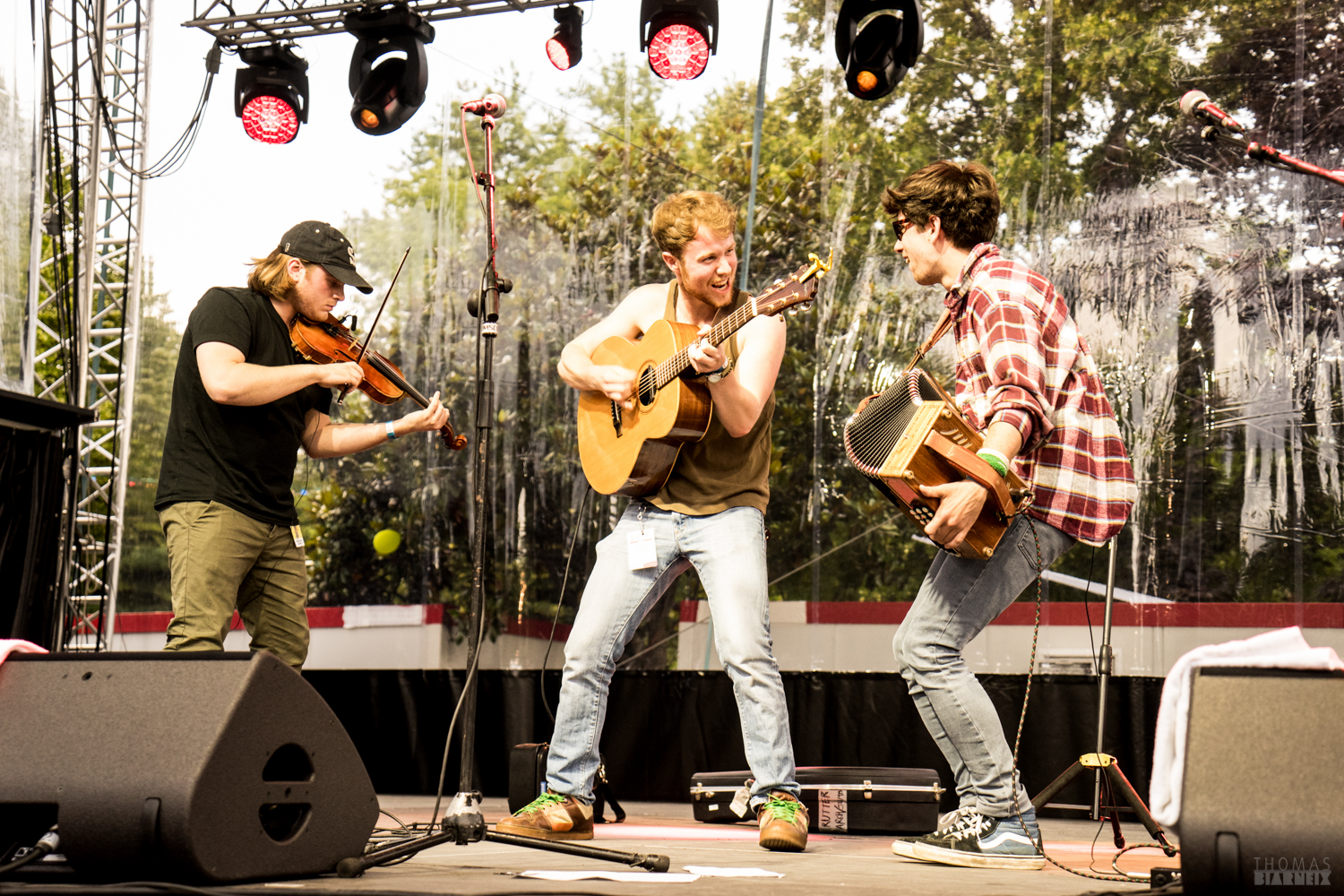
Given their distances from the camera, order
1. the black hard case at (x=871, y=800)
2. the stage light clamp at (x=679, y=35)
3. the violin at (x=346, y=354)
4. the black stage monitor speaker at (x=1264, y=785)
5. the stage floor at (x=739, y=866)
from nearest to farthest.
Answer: the black stage monitor speaker at (x=1264, y=785)
the stage floor at (x=739, y=866)
the violin at (x=346, y=354)
the black hard case at (x=871, y=800)
the stage light clamp at (x=679, y=35)

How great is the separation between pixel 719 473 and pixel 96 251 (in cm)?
466

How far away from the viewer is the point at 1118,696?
520 cm

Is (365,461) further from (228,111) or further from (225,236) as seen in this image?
(228,111)

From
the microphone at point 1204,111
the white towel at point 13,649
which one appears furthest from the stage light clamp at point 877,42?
the white towel at point 13,649

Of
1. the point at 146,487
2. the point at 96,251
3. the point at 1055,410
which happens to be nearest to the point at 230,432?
the point at 1055,410

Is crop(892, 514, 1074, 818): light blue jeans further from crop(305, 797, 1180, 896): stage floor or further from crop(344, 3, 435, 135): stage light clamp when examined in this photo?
crop(344, 3, 435, 135): stage light clamp

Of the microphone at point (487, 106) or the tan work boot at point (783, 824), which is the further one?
the microphone at point (487, 106)

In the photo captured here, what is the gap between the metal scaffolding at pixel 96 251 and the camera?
605 centimetres

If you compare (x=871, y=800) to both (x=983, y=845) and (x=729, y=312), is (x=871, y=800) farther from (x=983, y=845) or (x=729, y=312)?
(x=729, y=312)

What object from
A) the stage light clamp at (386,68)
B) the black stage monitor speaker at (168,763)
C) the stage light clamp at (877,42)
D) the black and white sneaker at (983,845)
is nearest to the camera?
the black stage monitor speaker at (168,763)

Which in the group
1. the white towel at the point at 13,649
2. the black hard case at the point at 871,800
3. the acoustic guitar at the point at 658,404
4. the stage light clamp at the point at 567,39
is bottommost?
the black hard case at the point at 871,800

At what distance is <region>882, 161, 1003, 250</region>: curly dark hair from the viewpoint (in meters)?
3.12

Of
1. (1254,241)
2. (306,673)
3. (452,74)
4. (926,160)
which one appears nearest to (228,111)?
(452,74)

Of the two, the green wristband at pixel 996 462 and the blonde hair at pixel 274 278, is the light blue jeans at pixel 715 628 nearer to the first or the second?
the green wristband at pixel 996 462
